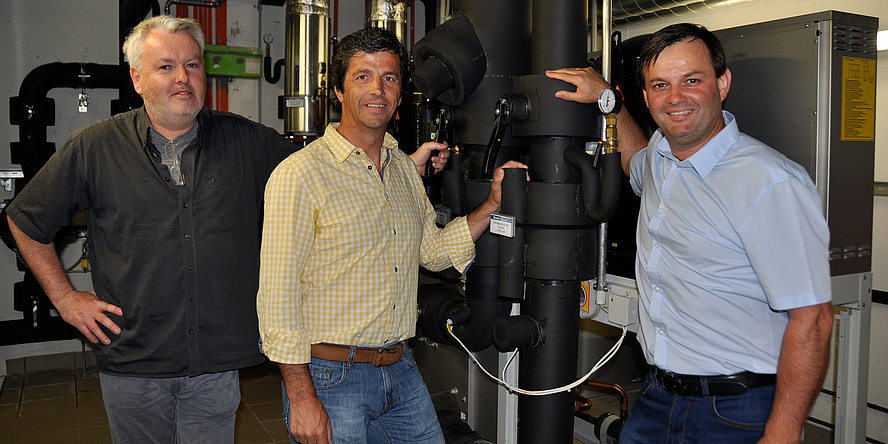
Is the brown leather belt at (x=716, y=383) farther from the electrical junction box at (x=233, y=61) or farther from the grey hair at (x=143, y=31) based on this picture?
the electrical junction box at (x=233, y=61)

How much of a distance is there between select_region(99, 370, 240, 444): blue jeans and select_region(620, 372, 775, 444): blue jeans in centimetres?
115

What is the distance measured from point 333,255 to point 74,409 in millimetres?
2915

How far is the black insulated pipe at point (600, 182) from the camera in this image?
1703 millimetres

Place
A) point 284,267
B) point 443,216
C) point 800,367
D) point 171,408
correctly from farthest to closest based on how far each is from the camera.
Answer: point 443,216 < point 171,408 < point 284,267 < point 800,367

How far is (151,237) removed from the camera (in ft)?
6.16

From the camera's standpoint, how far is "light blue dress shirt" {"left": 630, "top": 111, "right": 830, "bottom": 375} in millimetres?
1380

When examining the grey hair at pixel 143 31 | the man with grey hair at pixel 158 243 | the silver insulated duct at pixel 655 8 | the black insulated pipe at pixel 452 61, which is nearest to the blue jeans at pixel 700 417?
the black insulated pipe at pixel 452 61

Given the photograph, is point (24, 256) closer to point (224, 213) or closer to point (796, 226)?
point (224, 213)

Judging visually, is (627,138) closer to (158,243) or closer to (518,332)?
(518,332)

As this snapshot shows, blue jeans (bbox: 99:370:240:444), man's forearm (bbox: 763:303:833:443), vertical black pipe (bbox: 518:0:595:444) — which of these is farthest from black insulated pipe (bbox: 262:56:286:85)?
man's forearm (bbox: 763:303:833:443)

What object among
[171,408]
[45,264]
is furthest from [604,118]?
[45,264]

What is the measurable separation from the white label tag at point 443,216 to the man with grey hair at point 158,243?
2.05 feet

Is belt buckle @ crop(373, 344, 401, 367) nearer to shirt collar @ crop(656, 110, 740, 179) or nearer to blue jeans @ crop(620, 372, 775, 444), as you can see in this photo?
blue jeans @ crop(620, 372, 775, 444)

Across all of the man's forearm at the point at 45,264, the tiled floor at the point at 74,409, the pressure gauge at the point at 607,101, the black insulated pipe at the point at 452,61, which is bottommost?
the tiled floor at the point at 74,409
